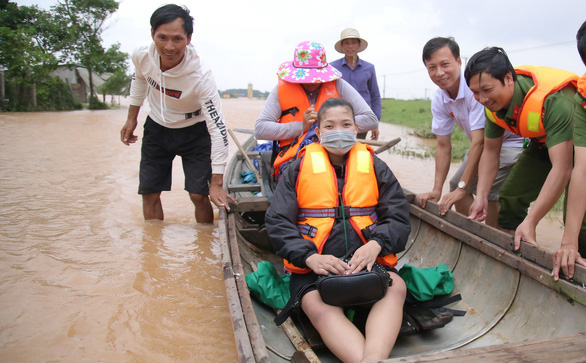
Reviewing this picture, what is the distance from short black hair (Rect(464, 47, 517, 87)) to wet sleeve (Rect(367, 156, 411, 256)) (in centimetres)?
72

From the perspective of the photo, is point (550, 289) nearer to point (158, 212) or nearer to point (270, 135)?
point (270, 135)

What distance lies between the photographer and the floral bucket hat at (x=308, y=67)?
134 inches

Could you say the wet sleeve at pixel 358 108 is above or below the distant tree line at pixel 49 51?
below

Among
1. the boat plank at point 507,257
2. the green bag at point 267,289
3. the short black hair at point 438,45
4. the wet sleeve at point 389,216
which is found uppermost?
the short black hair at point 438,45

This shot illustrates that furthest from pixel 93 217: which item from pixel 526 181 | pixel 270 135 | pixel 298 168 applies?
pixel 526 181

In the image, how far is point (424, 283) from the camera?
2582mm

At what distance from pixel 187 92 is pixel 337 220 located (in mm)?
1766

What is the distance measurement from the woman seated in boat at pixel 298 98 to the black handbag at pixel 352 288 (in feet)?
4.86

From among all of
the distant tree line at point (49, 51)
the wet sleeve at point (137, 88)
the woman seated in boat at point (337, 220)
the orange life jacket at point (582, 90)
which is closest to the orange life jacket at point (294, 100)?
the woman seated in boat at point (337, 220)

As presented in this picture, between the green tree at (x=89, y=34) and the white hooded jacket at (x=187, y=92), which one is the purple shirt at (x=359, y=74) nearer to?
the white hooded jacket at (x=187, y=92)

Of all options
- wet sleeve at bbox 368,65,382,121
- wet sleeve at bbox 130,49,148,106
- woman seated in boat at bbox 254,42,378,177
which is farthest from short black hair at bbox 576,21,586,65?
wet sleeve at bbox 368,65,382,121

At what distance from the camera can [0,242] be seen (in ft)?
13.6

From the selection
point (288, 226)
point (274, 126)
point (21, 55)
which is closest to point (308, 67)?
point (274, 126)

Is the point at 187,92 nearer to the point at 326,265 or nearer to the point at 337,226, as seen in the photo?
the point at 337,226
